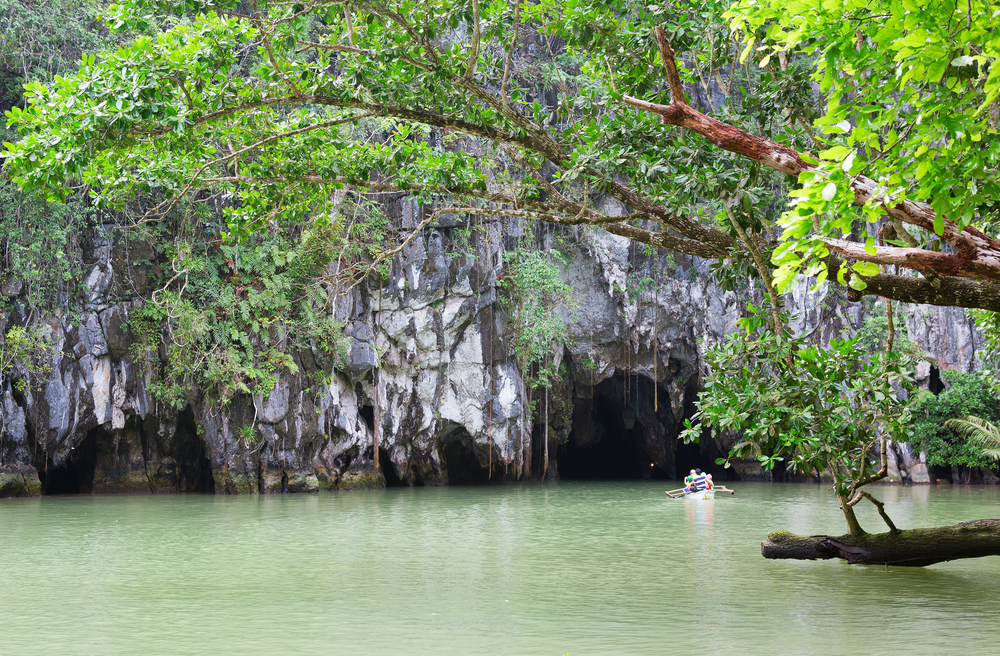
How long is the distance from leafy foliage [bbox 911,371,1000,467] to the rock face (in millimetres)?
748

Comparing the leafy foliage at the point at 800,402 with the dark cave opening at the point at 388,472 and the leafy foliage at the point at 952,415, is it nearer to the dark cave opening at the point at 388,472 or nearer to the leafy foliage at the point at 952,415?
the leafy foliage at the point at 952,415

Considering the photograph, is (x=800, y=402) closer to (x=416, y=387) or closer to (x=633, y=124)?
(x=633, y=124)

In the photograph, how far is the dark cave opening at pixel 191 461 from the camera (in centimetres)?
1917

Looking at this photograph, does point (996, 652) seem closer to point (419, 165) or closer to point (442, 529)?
point (419, 165)

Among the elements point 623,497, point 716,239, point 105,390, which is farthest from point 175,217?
point 716,239

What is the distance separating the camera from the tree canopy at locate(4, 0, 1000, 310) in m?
2.97

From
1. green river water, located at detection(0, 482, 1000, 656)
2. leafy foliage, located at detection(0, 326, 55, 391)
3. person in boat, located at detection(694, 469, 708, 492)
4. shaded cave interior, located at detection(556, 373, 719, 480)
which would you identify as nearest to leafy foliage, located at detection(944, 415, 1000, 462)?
green river water, located at detection(0, 482, 1000, 656)

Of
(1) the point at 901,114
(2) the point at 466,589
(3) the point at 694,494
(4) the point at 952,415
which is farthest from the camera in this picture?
(4) the point at 952,415

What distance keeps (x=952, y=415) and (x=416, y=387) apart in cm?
1271

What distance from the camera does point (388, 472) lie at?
2148cm

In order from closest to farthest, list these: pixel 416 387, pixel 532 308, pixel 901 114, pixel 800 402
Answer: pixel 901 114
pixel 800 402
pixel 416 387
pixel 532 308

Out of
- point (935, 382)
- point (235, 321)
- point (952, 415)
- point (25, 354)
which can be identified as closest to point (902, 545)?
point (235, 321)

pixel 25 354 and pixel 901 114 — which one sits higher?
pixel 25 354

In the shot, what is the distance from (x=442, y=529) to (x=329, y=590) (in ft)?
14.9
